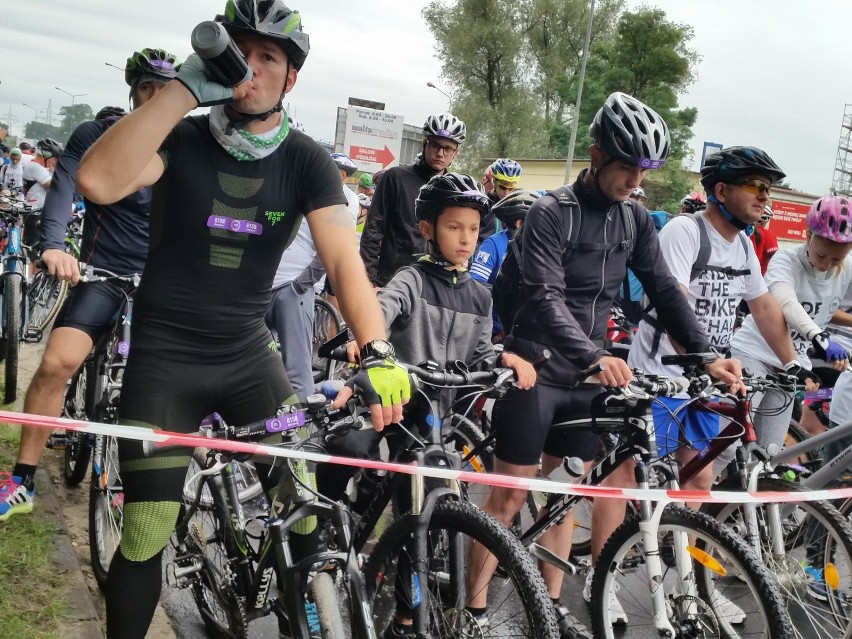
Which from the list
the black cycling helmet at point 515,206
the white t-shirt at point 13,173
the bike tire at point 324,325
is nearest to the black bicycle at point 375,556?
the black cycling helmet at point 515,206

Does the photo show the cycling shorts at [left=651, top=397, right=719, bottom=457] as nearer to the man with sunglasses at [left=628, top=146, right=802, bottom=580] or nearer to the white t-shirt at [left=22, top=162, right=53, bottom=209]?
the man with sunglasses at [left=628, top=146, right=802, bottom=580]

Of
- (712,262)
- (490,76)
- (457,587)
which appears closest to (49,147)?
(712,262)

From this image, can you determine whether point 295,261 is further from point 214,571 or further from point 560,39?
point 560,39

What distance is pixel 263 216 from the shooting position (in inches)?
109

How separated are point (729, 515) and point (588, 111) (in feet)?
173

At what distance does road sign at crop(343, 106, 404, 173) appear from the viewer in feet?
94.3

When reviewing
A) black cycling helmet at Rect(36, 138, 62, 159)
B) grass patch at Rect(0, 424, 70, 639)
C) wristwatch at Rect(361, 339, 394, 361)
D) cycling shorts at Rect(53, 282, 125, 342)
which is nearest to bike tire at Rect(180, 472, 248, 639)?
grass patch at Rect(0, 424, 70, 639)

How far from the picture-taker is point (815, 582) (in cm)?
396

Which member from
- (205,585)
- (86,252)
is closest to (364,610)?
(205,585)

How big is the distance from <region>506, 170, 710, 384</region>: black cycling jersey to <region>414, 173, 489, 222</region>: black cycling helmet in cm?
27

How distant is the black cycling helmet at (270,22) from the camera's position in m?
2.59

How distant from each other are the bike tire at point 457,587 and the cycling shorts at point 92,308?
6.86 feet

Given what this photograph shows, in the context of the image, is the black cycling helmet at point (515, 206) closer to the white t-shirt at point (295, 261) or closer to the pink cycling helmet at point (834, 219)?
the white t-shirt at point (295, 261)

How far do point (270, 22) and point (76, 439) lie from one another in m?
3.15
